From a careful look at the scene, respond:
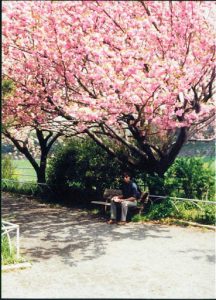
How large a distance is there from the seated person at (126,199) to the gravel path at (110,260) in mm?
359

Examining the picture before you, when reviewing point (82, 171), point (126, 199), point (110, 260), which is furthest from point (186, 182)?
point (110, 260)

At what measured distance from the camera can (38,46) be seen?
1189 cm

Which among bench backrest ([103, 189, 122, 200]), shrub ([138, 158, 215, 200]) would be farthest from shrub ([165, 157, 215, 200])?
bench backrest ([103, 189, 122, 200])

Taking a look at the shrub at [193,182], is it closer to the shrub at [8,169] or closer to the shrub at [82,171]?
the shrub at [82,171]

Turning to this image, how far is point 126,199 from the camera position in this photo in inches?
508

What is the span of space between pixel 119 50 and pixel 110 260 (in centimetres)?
588

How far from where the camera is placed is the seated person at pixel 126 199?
12.5 m

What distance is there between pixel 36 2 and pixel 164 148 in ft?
20.4

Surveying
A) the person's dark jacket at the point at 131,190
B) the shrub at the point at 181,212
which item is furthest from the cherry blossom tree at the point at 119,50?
the shrub at the point at 181,212

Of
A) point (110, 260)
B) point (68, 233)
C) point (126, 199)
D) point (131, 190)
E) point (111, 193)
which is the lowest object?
point (110, 260)

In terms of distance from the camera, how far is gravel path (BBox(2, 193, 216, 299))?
22.8 feet

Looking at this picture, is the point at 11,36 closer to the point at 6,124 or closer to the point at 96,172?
the point at 6,124

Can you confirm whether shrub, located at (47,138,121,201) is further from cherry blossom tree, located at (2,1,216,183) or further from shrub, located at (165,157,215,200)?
cherry blossom tree, located at (2,1,216,183)

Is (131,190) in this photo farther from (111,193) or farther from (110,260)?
(110,260)
